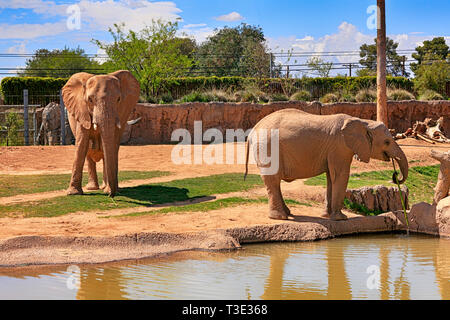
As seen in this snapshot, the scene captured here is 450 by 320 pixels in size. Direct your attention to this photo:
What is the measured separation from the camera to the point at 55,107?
2525 centimetres

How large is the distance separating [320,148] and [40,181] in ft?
27.6

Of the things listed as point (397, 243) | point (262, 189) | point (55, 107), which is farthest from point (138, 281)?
point (55, 107)

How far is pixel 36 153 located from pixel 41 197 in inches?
301

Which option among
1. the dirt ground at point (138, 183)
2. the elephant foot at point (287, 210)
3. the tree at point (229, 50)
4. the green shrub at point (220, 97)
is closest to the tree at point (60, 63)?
the tree at point (229, 50)

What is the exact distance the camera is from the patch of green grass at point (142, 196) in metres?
12.9

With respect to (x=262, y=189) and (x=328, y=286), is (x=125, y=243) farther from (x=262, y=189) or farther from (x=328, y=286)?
(x=262, y=189)

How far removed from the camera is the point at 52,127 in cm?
2497

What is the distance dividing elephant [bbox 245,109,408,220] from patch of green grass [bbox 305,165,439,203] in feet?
10.8

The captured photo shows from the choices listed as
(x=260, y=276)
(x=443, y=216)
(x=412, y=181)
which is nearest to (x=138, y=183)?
(x=412, y=181)

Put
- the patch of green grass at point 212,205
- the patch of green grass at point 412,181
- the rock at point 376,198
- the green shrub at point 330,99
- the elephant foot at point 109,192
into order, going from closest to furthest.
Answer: the patch of green grass at point 212,205 < the elephant foot at point 109,192 < the rock at point 376,198 < the patch of green grass at point 412,181 < the green shrub at point 330,99

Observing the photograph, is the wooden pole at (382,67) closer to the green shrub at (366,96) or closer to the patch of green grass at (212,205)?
the green shrub at (366,96)

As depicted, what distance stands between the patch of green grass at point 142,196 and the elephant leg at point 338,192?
3840mm

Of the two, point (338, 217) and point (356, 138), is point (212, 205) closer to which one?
point (338, 217)
